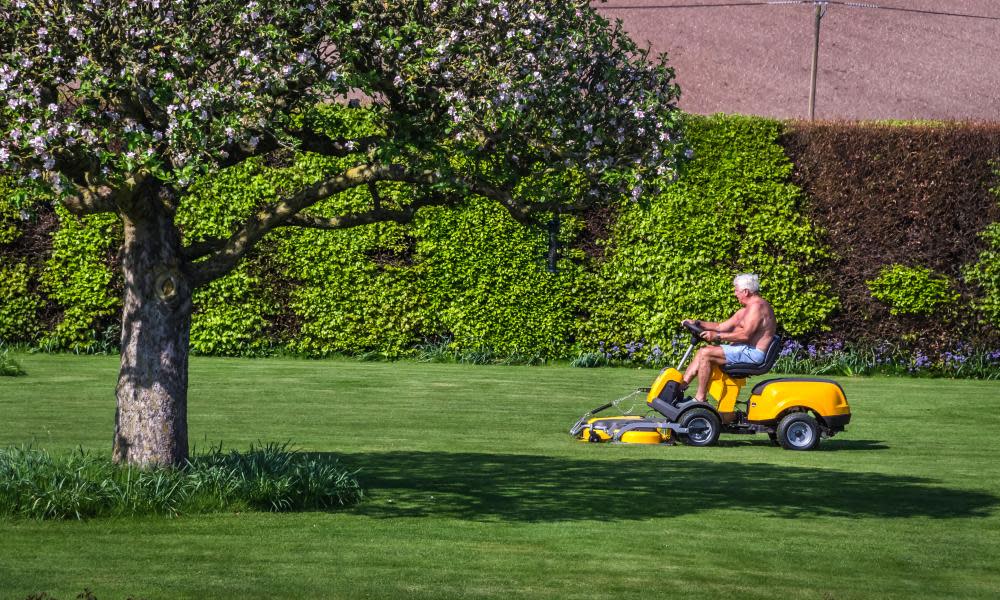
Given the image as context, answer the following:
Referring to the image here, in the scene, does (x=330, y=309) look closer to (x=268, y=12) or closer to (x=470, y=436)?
(x=470, y=436)

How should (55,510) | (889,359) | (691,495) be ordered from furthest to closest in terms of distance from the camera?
(889,359) < (691,495) < (55,510)

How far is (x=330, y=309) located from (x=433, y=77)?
11.6m

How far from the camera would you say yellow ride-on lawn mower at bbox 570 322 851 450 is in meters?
11.9

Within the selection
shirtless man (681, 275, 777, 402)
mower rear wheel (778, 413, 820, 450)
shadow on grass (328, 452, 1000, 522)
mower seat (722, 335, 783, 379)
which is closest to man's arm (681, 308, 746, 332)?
shirtless man (681, 275, 777, 402)

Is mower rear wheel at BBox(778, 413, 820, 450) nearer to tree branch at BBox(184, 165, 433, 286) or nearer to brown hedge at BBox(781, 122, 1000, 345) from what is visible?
tree branch at BBox(184, 165, 433, 286)

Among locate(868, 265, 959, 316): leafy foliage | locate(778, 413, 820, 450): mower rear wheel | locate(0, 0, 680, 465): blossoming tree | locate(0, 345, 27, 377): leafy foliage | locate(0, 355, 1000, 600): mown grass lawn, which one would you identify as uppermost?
locate(0, 0, 680, 465): blossoming tree

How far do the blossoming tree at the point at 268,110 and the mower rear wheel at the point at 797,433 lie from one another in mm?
4050

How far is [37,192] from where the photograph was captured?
23.2 ft

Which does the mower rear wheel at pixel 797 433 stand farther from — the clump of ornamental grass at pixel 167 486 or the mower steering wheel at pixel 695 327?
the clump of ornamental grass at pixel 167 486

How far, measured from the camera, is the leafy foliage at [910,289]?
60.8ft

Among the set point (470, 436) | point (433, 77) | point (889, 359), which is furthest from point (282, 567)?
point (889, 359)

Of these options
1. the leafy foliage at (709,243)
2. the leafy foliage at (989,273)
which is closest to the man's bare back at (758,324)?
the leafy foliage at (709,243)

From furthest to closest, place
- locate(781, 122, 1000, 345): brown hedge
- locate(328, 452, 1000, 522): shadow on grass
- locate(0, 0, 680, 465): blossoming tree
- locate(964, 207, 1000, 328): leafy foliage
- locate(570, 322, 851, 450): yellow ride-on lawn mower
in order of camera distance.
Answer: locate(781, 122, 1000, 345): brown hedge < locate(964, 207, 1000, 328): leafy foliage < locate(570, 322, 851, 450): yellow ride-on lawn mower < locate(328, 452, 1000, 522): shadow on grass < locate(0, 0, 680, 465): blossoming tree

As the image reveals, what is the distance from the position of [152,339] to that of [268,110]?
1.76m
